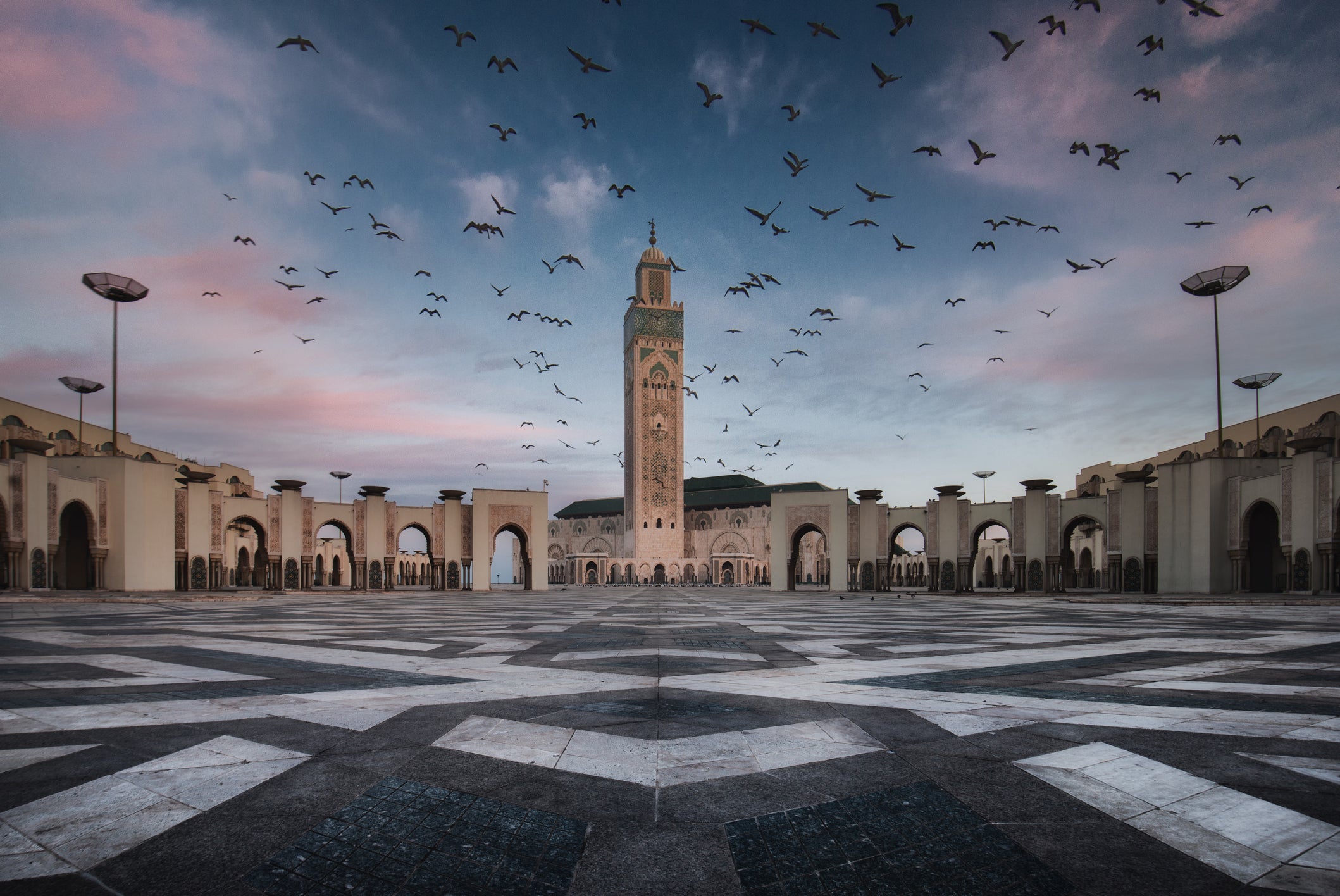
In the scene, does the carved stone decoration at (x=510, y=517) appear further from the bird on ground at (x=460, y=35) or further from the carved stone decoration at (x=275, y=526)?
the bird on ground at (x=460, y=35)

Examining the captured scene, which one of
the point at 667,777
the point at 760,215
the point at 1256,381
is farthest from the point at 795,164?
the point at 1256,381

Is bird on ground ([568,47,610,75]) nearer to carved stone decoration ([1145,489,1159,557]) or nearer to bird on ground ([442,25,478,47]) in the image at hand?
bird on ground ([442,25,478,47])

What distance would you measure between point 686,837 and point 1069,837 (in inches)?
43.0

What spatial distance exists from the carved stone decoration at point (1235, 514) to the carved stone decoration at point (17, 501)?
135ft

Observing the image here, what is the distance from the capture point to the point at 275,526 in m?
33.2

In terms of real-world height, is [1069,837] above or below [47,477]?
below

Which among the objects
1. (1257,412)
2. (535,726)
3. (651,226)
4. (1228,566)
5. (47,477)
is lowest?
(1228,566)

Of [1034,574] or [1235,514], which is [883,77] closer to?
[1235,514]

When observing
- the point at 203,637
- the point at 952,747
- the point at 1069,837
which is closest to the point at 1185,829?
the point at 1069,837

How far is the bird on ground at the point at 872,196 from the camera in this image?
1579 cm

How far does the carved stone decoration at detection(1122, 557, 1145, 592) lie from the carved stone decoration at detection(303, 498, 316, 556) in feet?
123

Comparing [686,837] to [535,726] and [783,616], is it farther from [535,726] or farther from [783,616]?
[783,616]

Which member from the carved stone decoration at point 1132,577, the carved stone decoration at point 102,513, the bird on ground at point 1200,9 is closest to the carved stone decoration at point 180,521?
the carved stone decoration at point 102,513

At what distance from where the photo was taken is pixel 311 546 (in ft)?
112
